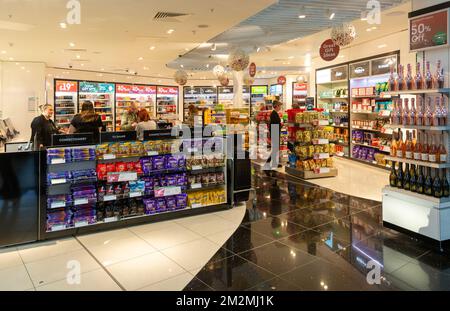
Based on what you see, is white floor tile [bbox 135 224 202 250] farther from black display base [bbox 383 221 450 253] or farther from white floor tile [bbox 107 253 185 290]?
black display base [bbox 383 221 450 253]

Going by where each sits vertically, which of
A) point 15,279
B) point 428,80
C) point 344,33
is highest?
point 344,33

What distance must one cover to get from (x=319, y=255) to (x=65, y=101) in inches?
494

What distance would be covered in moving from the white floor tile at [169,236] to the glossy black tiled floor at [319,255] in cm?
54

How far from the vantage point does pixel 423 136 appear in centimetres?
420

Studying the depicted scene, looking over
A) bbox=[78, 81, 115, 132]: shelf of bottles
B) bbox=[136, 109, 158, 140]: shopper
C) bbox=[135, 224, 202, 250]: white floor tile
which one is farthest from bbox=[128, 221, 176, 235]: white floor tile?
bbox=[78, 81, 115, 132]: shelf of bottles

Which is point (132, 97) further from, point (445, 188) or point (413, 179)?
point (445, 188)

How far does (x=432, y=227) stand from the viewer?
379 cm

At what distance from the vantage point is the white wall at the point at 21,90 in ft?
34.6

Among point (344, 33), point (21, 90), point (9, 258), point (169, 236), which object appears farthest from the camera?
point (21, 90)

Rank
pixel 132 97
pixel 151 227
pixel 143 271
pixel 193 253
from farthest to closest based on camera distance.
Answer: pixel 132 97 → pixel 151 227 → pixel 193 253 → pixel 143 271

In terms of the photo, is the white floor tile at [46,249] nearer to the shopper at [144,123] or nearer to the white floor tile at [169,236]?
the white floor tile at [169,236]

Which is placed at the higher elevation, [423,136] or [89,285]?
[423,136]

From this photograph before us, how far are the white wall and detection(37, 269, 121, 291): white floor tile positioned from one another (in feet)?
29.7

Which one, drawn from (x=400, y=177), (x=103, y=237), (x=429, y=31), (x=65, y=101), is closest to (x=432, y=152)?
(x=400, y=177)
